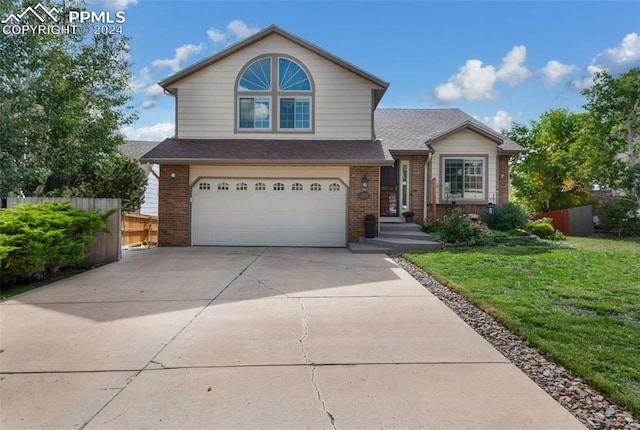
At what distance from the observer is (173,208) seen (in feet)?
40.8

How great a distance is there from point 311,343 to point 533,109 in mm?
26459

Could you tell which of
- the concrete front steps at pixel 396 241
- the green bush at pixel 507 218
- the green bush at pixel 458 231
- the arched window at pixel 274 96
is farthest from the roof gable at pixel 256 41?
the green bush at pixel 507 218

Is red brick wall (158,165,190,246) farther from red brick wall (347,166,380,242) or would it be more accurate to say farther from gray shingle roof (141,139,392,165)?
red brick wall (347,166,380,242)

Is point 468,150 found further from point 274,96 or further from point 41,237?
point 41,237

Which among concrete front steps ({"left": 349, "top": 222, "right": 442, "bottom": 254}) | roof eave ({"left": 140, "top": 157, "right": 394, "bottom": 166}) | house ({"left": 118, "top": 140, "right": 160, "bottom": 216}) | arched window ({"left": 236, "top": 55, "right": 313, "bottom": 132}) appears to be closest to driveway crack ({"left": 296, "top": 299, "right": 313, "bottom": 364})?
concrete front steps ({"left": 349, "top": 222, "right": 442, "bottom": 254})

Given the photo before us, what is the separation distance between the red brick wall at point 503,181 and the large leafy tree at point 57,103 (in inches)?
542

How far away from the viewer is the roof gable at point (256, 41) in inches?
494

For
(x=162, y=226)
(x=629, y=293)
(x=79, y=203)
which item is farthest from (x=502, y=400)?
(x=162, y=226)

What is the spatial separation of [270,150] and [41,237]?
676 centimetres

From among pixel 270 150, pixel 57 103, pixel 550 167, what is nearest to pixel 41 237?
pixel 270 150

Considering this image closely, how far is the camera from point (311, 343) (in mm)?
4047

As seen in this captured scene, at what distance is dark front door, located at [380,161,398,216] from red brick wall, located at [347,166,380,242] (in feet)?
8.02

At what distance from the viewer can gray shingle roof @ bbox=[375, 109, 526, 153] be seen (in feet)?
46.3

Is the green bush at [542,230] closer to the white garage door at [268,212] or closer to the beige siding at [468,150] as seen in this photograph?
the beige siding at [468,150]
